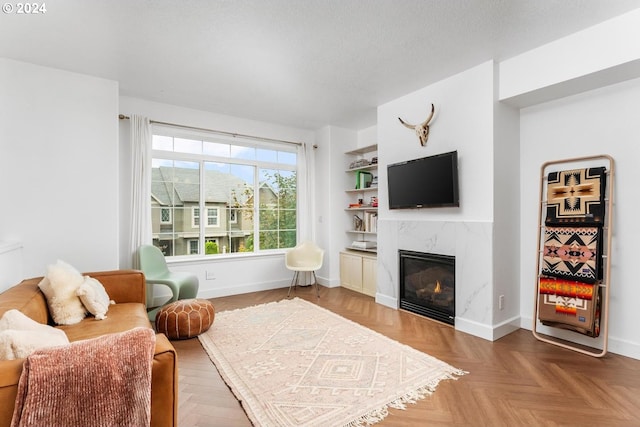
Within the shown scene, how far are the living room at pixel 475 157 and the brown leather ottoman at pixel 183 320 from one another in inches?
40.0

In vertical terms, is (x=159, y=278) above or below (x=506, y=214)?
below

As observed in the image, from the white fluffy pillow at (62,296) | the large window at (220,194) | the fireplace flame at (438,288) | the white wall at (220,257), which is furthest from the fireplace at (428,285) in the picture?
the white fluffy pillow at (62,296)

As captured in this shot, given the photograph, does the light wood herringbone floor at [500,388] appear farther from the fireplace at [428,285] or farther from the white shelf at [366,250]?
the white shelf at [366,250]

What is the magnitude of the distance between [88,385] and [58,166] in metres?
2.97

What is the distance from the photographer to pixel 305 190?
5074mm

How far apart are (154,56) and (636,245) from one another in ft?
14.8

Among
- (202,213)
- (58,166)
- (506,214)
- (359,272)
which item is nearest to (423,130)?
(506,214)

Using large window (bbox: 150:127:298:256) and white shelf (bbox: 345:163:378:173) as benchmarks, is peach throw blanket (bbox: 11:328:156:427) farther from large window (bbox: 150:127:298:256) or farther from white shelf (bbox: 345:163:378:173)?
white shelf (bbox: 345:163:378:173)

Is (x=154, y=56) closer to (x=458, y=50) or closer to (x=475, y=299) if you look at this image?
(x=458, y=50)

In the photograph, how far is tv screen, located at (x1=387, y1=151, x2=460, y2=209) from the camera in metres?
3.13

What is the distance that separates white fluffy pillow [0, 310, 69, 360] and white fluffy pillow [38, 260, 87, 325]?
32.6 inches

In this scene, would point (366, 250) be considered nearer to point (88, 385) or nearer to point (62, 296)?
point (62, 296)

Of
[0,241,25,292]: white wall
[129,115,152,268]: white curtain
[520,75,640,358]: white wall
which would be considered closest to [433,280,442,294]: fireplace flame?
[520,75,640,358]: white wall

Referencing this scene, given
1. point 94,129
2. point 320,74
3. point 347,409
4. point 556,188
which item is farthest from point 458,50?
point 94,129
